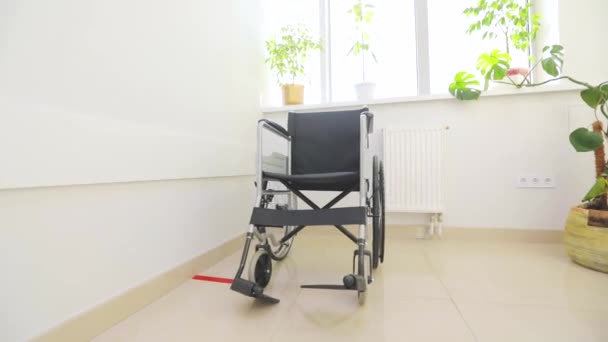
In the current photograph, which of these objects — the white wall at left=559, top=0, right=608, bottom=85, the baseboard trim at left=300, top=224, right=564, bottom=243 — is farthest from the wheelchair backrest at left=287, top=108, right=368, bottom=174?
the white wall at left=559, top=0, right=608, bottom=85

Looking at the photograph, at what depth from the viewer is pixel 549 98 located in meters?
1.81

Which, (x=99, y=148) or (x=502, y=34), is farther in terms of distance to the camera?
(x=502, y=34)

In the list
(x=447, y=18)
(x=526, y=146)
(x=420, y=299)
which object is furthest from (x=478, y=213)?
(x=447, y=18)

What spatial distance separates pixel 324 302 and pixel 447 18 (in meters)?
2.38

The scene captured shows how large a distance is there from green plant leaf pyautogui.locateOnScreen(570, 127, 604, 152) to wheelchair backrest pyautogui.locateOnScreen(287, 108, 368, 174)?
118 cm

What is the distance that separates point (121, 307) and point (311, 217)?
2.60ft

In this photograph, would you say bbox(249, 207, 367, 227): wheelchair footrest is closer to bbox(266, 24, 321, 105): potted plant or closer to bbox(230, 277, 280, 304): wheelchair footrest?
bbox(230, 277, 280, 304): wheelchair footrest

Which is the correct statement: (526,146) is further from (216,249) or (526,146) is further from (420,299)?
(216,249)

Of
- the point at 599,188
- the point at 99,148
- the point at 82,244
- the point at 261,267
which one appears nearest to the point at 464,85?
the point at 599,188

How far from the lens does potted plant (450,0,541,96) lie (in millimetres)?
1821

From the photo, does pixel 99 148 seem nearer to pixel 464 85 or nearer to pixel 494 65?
pixel 464 85

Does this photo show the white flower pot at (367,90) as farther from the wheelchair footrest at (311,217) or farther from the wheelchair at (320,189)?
the wheelchair footrest at (311,217)

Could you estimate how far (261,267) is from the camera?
120 cm

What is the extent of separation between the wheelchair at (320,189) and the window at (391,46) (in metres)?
0.91
